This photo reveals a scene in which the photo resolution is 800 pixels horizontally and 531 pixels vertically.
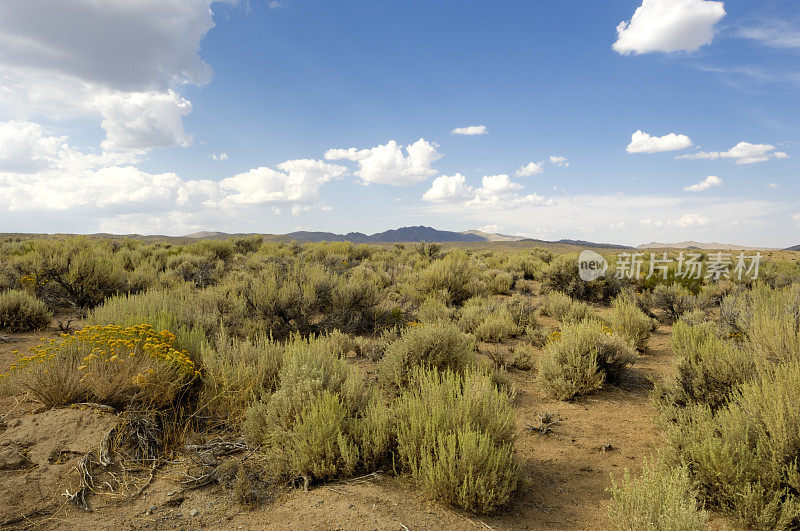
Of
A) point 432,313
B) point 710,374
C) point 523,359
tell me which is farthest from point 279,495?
point 432,313

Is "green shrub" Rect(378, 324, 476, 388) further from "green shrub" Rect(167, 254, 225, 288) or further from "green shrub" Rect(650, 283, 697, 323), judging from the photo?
"green shrub" Rect(167, 254, 225, 288)

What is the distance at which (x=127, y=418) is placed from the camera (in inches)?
152

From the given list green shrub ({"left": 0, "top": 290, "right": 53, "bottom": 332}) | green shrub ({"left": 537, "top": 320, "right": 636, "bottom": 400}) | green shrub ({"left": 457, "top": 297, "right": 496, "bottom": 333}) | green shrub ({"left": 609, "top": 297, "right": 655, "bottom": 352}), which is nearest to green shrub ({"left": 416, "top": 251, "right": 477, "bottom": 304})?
green shrub ({"left": 457, "top": 297, "right": 496, "bottom": 333})

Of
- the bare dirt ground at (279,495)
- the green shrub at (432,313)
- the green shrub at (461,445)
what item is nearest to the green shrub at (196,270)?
the green shrub at (432,313)

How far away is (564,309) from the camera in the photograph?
10242 mm

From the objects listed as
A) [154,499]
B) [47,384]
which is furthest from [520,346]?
[47,384]

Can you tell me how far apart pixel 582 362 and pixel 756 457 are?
292cm

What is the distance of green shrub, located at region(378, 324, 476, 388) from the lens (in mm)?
5547

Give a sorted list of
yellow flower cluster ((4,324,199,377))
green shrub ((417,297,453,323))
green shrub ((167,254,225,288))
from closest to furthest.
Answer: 1. yellow flower cluster ((4,324,199,377))
2. green shrub ((417,297,453,323))
3. green shrub ((167,254,225,288))

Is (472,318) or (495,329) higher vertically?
(472,318)

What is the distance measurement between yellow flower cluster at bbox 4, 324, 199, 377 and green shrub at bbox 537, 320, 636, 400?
4926 mm

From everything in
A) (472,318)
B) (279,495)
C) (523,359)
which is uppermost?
(472,318)

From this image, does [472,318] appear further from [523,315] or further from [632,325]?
[632,325]

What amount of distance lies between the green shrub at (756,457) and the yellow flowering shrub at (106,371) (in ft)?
16.6
